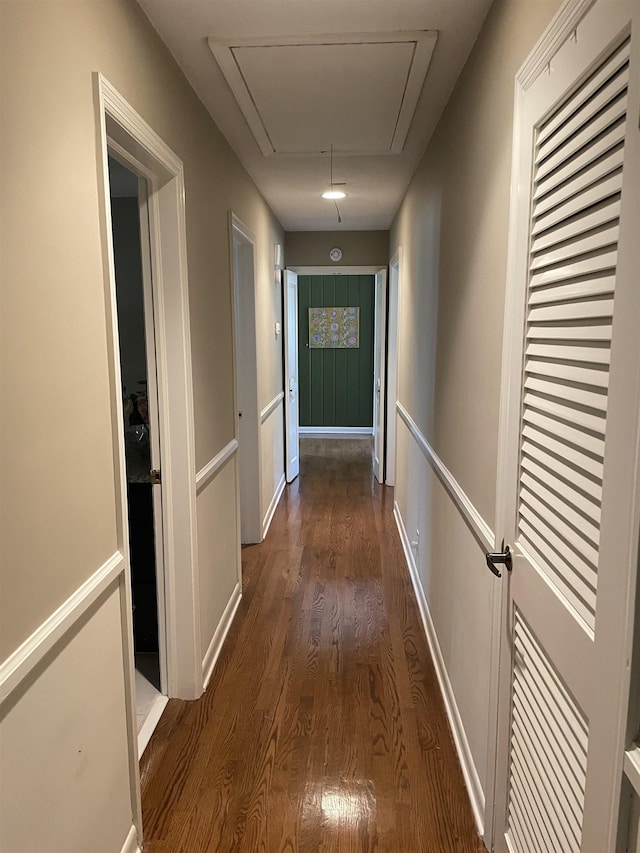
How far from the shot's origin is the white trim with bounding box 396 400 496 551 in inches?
65.4

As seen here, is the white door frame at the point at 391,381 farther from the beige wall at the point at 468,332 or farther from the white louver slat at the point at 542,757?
the white louver slat at the point at 542,757

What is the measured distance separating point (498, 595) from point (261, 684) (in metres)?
1.35

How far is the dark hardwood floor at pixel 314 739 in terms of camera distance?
1.73m

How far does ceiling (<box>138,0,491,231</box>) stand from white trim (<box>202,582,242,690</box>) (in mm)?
2316

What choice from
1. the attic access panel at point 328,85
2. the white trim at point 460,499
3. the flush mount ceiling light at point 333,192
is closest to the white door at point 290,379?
the flush mount ceiling light at point 333,192

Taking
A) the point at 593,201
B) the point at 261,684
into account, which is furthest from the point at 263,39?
the point at 261,684

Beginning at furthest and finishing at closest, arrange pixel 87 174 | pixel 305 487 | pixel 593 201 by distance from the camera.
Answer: pixel 305 487, pixel 87 174, pixel 593 201

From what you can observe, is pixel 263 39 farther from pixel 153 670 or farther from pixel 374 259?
pixel 374 259

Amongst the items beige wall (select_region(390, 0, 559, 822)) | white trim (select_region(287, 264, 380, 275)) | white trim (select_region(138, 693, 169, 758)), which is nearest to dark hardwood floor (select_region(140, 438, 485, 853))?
white trim (select_region(138, 693, 169, 758))

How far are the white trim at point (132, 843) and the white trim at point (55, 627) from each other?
76 centimetres

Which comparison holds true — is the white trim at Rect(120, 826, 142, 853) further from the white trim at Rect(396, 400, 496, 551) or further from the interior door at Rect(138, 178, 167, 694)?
the white trim at Rect(396, 400, 496, 551)

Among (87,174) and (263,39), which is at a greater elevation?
(263,39)

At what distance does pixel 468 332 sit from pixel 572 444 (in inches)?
37.8

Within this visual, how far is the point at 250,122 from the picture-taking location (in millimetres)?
2484
